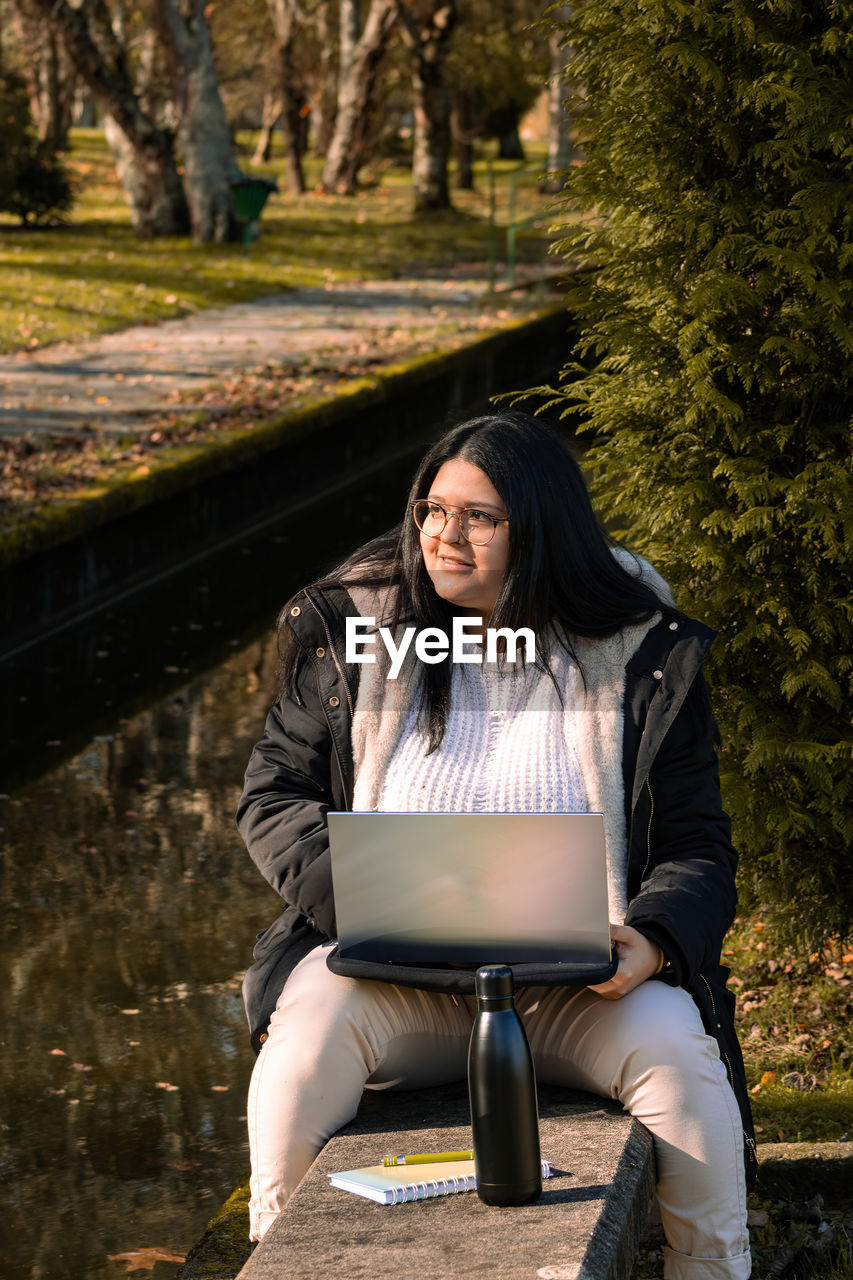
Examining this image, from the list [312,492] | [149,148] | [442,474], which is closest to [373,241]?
[149,148]

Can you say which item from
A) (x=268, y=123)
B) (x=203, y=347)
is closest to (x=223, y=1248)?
(x=203, y=347)

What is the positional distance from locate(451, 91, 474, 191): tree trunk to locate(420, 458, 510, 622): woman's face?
3657 centimetres

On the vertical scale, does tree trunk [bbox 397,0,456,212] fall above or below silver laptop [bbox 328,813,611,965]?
above

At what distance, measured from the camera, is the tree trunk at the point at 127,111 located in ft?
71.4

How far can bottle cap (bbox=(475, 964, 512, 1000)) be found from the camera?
265 centimetres

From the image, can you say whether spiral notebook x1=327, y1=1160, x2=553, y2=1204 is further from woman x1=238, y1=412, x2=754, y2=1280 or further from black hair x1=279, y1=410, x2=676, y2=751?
black hair x1=279, y1=410, x2=676, y2=751

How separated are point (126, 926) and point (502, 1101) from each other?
326 cm

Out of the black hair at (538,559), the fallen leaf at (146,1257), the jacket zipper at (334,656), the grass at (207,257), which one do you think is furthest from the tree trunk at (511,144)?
the fallen leaf at (146,1257)

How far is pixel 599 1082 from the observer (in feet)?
10.0

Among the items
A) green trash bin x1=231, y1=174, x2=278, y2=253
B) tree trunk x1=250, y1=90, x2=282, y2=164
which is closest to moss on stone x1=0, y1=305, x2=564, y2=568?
green trash bin x1=231, y1=174, x2=278, y2=253

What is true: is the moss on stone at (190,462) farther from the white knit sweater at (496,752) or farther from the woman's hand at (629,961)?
the woman's hand at (629,961)

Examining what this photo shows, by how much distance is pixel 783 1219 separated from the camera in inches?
148

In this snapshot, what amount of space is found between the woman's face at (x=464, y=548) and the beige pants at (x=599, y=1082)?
2.75 ft

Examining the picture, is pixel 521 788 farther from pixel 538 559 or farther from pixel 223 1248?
pixel 223 1248
